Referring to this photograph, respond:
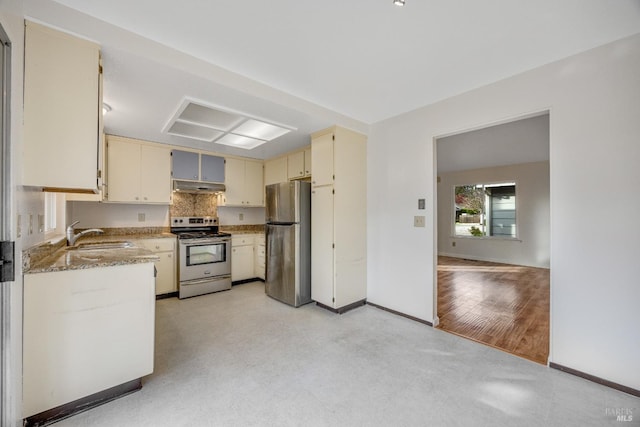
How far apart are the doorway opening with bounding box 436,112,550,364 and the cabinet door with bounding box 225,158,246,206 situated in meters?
3.76

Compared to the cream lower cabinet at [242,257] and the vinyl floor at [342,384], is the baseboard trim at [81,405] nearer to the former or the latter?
the vinyl floor at [342,384]

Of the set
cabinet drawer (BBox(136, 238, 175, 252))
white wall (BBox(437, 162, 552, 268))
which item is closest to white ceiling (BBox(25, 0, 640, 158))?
cabinet drawer (BBox(136, 238, 175, 252))

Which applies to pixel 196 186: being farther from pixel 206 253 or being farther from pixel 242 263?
Result: pixel 242 263

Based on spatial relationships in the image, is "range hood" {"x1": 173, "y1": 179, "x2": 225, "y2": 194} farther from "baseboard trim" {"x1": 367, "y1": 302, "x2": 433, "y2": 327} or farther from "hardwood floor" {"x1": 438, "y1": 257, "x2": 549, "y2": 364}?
"hardwood floor" {"x1": 438, "y1": 257, "x2": 549, "y2": 364}

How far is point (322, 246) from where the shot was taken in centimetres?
342

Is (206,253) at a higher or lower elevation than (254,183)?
lower

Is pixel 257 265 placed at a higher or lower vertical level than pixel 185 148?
lower

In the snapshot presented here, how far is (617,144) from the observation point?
1864mm

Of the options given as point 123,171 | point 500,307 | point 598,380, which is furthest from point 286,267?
point 598,380

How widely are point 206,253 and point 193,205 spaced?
1070 mm

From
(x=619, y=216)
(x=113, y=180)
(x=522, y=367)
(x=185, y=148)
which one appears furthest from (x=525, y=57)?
(x=113, y=180)

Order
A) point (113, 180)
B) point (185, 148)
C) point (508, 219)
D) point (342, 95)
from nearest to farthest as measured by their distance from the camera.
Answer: point (342, 95) → point (113, 180) → point (185, 148) → point (508, 219)

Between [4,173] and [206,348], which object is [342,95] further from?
[206,348]

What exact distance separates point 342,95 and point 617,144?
88.6 inches
